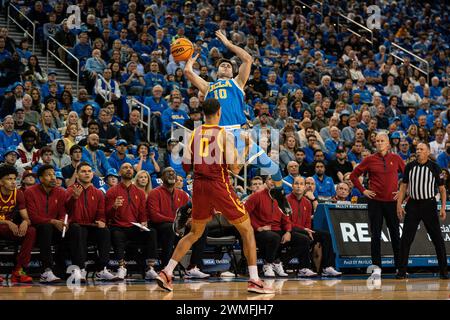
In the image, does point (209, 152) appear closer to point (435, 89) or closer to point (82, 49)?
point (82, 49)

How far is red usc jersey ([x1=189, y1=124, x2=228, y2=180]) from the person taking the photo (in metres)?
8.85

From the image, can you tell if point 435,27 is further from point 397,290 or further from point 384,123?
point 397,290

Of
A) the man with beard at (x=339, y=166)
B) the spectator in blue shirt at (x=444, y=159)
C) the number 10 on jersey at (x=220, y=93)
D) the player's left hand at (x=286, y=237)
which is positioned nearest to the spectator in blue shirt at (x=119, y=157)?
the player's left hand at (x=286, y=237)

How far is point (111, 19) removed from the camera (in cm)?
2166

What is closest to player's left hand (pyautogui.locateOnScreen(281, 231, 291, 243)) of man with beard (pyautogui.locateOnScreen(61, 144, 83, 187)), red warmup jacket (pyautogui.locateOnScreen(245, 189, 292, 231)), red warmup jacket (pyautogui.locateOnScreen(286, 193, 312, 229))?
red warmup jacket (pyautogui.locateOnScreen(245, 189, 292, 231))

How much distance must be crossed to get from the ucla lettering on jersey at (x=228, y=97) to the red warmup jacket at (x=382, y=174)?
295 centimetres

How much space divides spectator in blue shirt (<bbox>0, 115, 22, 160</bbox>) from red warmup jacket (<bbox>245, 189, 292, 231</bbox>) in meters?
4.56

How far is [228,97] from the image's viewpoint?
1063cm

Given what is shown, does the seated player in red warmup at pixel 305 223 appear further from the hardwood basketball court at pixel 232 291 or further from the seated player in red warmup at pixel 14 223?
the seated player in red warmup at pixel 14 223

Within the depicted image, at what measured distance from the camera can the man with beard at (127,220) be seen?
1220 cm

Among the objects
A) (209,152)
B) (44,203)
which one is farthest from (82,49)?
(209,152)

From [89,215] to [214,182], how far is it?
13.1ft
